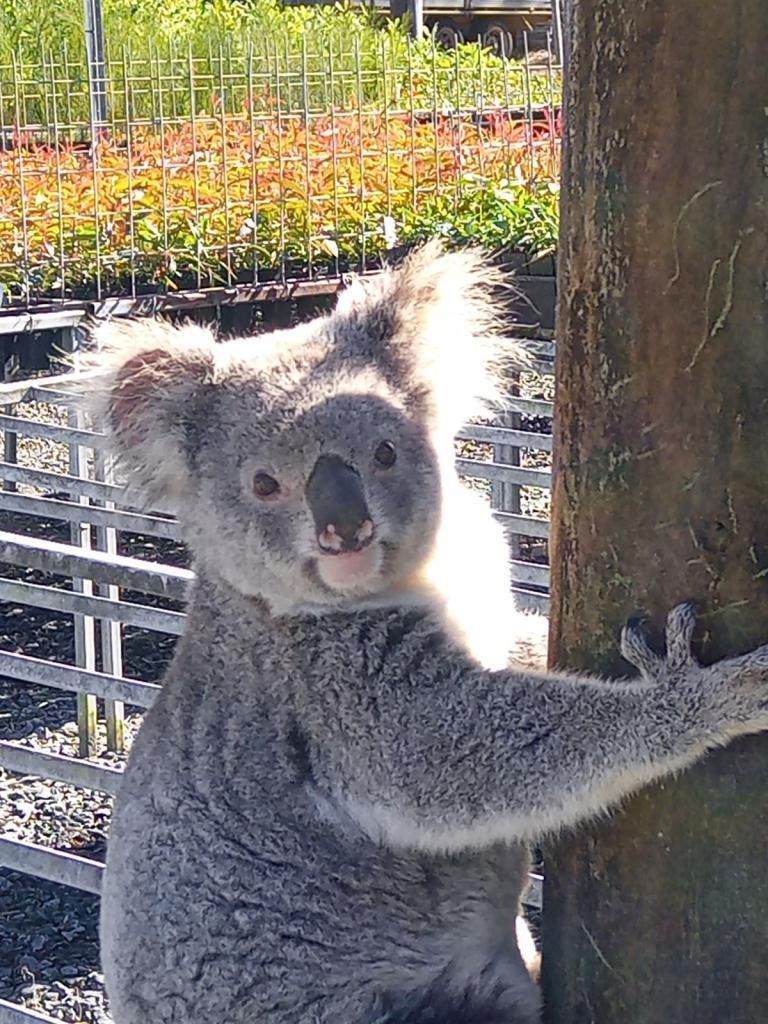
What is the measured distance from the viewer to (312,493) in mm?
2154

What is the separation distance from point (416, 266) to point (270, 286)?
4.45 m

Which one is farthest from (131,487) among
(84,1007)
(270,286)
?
(270,286)

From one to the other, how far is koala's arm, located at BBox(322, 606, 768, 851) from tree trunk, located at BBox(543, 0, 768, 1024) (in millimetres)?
40

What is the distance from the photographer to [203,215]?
7543 millimetres

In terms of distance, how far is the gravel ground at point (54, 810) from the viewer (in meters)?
3.93

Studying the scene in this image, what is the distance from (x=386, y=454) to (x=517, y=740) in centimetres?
53

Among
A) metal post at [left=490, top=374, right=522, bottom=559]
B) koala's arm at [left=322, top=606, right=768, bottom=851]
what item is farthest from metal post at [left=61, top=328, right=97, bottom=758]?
koala's arm at [left=322, top=606, right=768, bottom=851]

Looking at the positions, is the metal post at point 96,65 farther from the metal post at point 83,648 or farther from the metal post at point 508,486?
the metal post at point 508,486

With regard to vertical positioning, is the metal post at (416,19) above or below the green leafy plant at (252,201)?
above

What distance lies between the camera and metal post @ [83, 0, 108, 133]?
798 centimetres

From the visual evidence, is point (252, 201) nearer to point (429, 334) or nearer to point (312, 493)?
point (429, 334)

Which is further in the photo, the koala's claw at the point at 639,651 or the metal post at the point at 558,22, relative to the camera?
the metal post at the point at 558,22

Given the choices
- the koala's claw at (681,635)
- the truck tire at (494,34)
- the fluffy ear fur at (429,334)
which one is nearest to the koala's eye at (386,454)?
the fluffy ear fur at (429,334)

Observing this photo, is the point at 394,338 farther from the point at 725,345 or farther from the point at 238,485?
the point at 725,345
